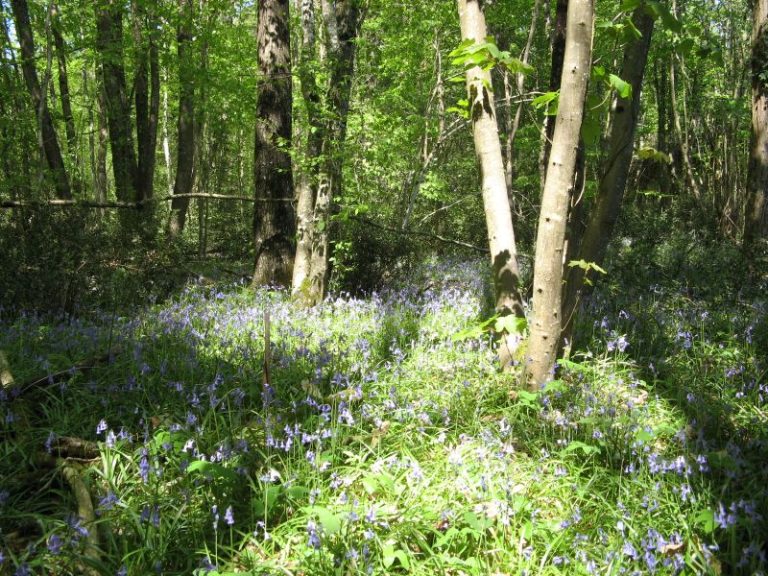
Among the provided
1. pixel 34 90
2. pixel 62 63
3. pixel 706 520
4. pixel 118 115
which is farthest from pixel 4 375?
pixel 62 63

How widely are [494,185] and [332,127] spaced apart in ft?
10.1

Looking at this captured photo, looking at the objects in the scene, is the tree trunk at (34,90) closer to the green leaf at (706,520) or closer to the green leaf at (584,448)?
the green leaf at (584,448)

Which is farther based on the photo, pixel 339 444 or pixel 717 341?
pixel 717 341

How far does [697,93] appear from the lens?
17641mm

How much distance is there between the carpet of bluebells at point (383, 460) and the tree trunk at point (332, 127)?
2064 mm

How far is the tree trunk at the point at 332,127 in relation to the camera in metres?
6.28

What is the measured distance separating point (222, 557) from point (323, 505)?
495 mm

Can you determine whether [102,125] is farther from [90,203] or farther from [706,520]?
[706,520]

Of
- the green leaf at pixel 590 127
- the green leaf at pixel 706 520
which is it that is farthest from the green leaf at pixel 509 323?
the green leaf at pixel 706 520

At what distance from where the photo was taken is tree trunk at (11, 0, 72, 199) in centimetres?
907

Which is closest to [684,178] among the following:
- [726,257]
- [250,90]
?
[726,257]

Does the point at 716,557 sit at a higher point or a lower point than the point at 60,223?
lower

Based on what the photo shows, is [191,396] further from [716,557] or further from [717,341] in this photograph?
[717,341]

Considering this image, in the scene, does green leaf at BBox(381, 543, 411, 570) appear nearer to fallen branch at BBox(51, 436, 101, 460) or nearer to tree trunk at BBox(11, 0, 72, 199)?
fallen branch at BBox(51, 436, 101, 460)
